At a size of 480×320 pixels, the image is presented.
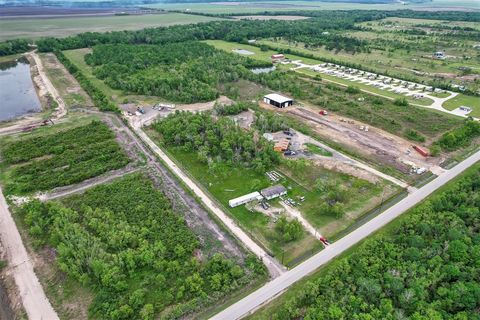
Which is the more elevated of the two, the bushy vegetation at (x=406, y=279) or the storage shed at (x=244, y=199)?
the bushy vegetation at (x=406, y=279)

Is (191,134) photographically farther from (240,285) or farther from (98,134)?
(240,285)

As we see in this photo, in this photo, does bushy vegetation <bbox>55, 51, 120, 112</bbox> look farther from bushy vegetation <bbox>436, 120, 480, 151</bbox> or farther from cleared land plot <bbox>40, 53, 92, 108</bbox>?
bushy vegetation <bbox>436, 120, 480, 151</bbox>

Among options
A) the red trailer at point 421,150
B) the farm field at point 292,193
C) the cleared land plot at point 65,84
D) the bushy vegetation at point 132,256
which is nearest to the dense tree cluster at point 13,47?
the cleared land plot at point 65,84

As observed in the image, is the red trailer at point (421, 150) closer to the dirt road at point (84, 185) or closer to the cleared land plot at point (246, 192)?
the cleared land plot at point (246, 192)

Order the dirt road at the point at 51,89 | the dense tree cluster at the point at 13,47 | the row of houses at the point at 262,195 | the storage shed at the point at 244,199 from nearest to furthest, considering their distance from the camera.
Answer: the storage shed at the point at 244,199 → the row of houses at the point at 262,195 → the dirt road at the point at 51,89 → the dense tree cluster at the point at 13,47

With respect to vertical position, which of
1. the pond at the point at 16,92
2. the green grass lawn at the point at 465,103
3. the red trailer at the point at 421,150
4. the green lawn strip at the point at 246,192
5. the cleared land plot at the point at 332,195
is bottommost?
the pond at the point at 16,92

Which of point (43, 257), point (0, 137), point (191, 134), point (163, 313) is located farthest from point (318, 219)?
point (0, 137)

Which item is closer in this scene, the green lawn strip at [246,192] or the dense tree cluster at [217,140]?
the green lawn strip at [246,192]
